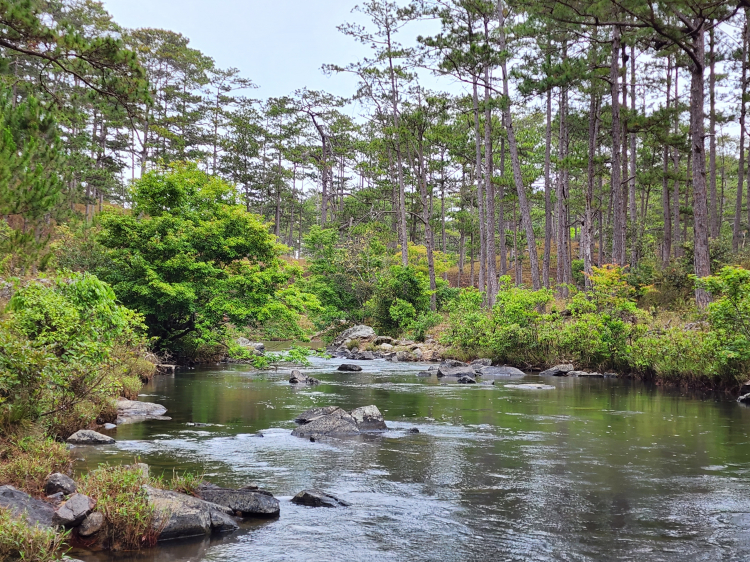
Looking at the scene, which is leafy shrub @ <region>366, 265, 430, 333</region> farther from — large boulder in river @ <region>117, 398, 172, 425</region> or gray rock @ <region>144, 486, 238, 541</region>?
gray rock @ <region>144, 486, 238, 541</region>

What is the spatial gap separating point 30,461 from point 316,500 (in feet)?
10.3

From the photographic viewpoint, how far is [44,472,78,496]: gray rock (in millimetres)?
6012

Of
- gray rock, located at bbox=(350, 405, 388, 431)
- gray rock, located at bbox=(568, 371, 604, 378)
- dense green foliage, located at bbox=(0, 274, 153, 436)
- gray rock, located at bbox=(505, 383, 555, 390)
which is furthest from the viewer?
gray rock, located at bbox=(568, 371, 604, 378)

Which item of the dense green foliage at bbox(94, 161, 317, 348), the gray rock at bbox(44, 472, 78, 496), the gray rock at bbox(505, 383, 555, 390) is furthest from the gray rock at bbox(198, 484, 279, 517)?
the gray rock at bbox(505, 383, 555, 390)

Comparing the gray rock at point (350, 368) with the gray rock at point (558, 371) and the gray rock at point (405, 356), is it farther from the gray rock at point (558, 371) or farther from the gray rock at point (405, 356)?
the gray rock at point (558, 371)

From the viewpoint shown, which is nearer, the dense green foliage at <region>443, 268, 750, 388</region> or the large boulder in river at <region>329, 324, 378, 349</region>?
the dense green foliage at <region>443, 268, 750, 388</region>

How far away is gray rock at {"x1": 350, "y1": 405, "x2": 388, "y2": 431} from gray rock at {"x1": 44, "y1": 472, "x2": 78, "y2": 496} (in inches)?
223

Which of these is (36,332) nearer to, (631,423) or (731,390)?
(631,423)

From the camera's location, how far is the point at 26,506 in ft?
17.5

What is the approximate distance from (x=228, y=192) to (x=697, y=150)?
51.4 ft

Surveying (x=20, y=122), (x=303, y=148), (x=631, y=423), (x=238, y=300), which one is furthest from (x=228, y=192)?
(x=303, y=148)

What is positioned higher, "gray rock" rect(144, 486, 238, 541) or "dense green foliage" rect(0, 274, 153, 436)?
"dense green foliage" rect(0, 274, 153, 436)

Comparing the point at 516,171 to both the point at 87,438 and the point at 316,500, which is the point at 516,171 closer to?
the point at 87,438

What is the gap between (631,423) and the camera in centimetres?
1170
